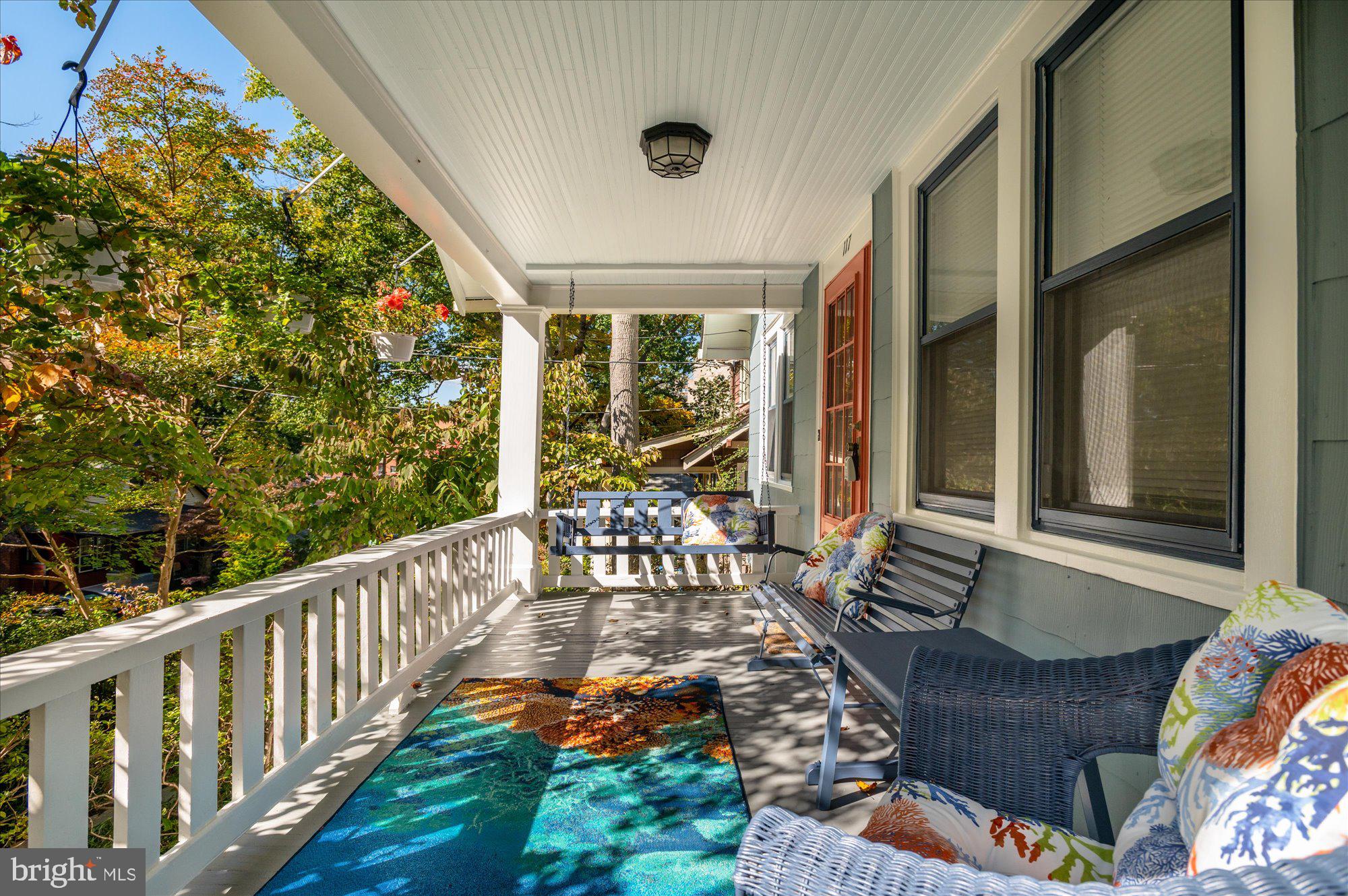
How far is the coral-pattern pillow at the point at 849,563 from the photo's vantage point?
2.95 m

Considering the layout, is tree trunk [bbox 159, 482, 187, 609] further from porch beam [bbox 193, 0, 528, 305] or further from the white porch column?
porch beam [bbox 193, 0, 528, 305]

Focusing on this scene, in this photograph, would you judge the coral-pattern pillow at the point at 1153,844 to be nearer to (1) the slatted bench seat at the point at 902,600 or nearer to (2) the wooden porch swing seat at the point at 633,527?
(1) the slatted bench seat at the point at 902,600

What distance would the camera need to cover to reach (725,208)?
4008 mm

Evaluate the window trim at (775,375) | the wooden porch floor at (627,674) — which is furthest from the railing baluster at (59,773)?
the window trim at (775,375)

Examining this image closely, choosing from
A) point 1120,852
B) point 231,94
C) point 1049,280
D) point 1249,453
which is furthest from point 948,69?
point 231,94

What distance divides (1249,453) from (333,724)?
2.52 m

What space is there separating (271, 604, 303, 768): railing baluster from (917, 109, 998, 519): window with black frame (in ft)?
7.67

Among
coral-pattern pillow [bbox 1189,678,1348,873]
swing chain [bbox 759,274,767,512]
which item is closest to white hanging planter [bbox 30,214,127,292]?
coral-pattern pillow [bbox 1189,678,1348,873]

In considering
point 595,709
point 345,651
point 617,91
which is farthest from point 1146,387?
point 345,651

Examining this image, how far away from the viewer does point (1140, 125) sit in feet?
5.82

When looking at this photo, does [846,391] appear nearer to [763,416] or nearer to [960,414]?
[960,414]

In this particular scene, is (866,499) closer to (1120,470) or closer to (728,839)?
(1120,470)

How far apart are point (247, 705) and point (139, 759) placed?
352 millimetres

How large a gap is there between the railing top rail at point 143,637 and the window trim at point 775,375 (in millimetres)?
4362
